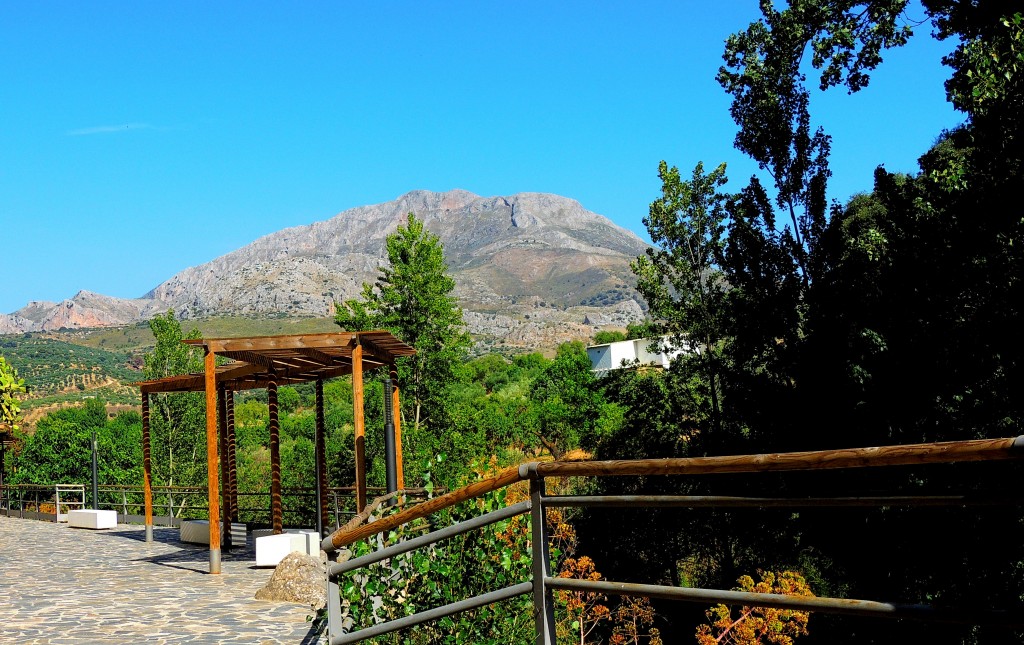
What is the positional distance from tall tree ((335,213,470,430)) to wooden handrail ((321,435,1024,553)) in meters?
28.0

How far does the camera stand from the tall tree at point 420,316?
3114 centimetres

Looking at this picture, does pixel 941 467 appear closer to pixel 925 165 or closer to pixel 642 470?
pixel 925 165

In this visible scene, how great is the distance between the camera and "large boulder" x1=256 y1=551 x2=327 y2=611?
9789 mm

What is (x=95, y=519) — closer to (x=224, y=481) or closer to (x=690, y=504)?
(x=224, y=481)

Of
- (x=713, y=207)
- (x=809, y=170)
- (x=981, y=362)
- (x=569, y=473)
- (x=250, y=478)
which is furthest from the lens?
(x=250, y=478)

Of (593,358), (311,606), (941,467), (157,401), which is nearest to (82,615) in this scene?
(311,606)

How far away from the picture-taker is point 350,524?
402 centimetres

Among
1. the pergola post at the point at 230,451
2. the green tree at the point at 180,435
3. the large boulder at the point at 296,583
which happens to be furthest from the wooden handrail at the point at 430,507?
the green tree at the point at 180,435

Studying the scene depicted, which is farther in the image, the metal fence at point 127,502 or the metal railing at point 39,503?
the metal railing at point 39,503

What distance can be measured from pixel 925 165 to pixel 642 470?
12969 millimetres

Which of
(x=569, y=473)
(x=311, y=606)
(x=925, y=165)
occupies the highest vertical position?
(x=925, y=165)

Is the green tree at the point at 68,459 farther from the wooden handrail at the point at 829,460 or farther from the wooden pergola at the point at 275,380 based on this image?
the wooden handrail at the point at 829,460

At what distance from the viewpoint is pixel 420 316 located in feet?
103

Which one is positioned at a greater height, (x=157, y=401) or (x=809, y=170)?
(x=809, y=170)
